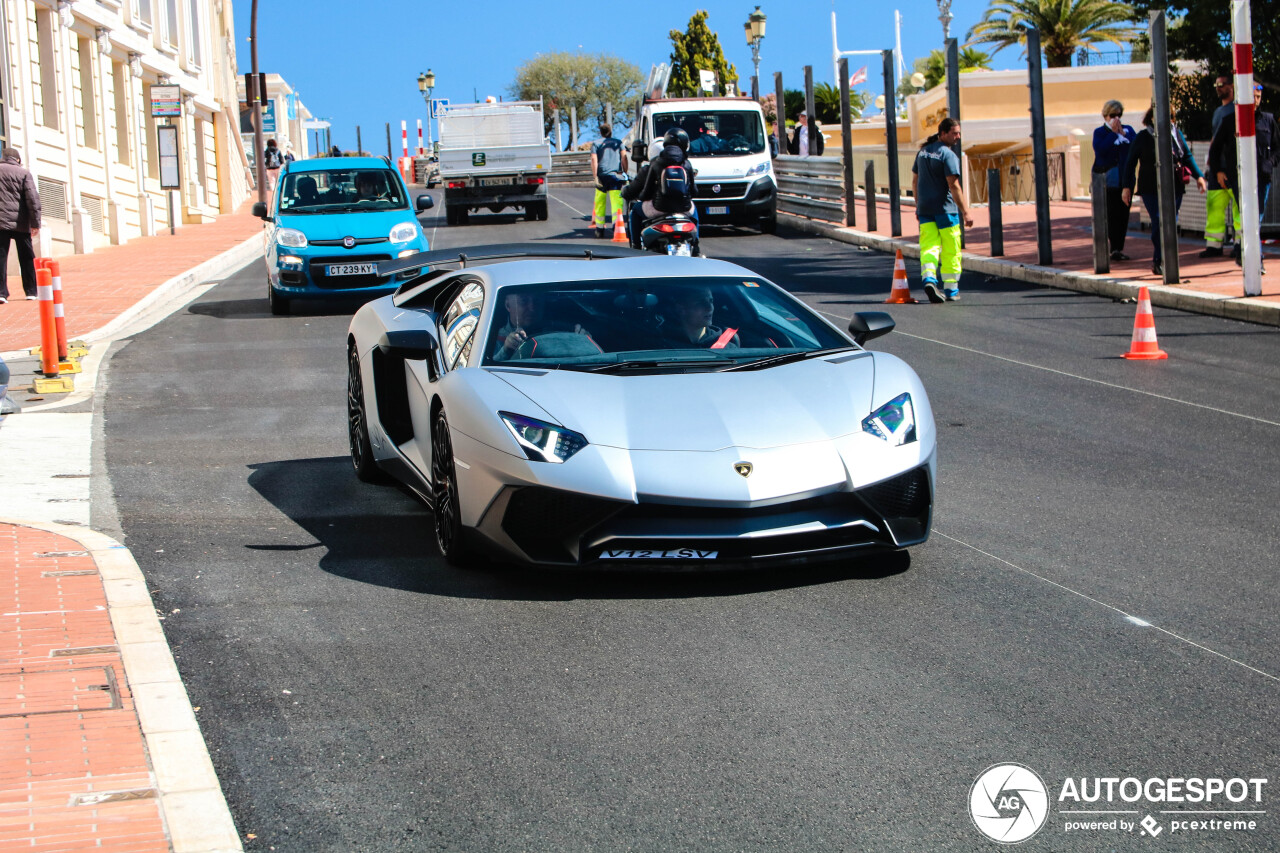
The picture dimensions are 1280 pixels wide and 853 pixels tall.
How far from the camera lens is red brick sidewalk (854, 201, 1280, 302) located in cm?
1554

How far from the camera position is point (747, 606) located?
5449 millimetres

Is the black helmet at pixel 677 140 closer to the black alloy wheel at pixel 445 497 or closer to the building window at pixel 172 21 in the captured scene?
the black alloy wheel at pixel 445 497

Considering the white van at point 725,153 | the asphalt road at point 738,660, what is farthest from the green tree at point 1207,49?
the asphalt road at point 738,660

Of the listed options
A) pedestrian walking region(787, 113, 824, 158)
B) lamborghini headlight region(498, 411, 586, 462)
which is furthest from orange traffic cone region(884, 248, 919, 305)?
pedestrian walking region(787, 113, 824, 158)

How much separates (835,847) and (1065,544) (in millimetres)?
3152

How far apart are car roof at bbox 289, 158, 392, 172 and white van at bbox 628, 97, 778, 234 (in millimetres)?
7872

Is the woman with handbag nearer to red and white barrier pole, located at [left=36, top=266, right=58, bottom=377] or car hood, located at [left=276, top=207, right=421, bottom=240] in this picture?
car hood, located at [left=276, top=207, right=421, bottom=240]

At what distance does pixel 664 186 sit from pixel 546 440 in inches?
435

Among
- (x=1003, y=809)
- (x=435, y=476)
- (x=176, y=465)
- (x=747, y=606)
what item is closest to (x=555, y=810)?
(x=1003, y=809)

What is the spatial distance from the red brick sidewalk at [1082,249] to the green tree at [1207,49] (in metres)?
1.92

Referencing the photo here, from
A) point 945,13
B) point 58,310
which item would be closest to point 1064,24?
point 945,13

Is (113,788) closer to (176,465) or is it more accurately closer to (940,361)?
(176,465)

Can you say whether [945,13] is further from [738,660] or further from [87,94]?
[738,660]

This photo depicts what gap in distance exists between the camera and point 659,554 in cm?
544
